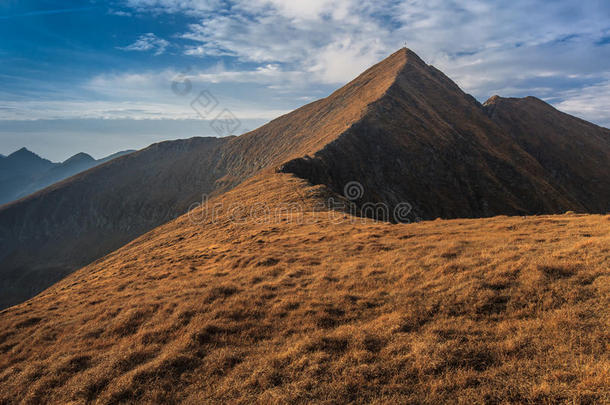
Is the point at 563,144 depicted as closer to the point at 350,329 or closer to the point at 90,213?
the point at 350,329

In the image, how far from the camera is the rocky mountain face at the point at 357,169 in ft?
190

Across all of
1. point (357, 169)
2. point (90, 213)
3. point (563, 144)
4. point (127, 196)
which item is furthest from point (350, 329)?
point (563, 144)

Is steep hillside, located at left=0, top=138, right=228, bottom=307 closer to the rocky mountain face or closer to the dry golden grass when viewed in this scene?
the rocky mountain face

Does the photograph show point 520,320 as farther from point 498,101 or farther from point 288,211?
point 498,101

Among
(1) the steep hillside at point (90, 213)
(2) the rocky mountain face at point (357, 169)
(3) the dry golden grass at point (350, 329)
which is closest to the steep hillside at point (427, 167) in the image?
(2) the rocky mountain face at point (357, 169)

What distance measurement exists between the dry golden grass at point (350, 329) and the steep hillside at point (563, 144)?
308 ft

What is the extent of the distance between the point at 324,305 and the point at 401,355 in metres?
3.82

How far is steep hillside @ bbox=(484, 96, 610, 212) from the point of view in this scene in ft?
295

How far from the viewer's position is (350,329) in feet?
30.2

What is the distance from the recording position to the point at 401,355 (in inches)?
300

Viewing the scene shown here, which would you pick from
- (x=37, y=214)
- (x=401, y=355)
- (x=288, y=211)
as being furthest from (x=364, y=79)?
(x=37, y=214)

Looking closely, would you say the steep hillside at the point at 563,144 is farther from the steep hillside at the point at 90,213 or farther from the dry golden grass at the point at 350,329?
the steep hillside at the point at 90,213

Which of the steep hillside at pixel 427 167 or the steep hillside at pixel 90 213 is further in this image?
the steep hillside at pixel 90 213

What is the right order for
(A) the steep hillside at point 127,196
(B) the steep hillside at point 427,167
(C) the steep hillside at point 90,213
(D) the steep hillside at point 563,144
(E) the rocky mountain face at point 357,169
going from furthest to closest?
(C) the steep hillside at point 90,213
(A) the steep hillside at point 127,196
(D) the steep hillside at point 563,144
(E) the rocky mountain face at point 357,169
(B) the steep hillside at point 427,167
